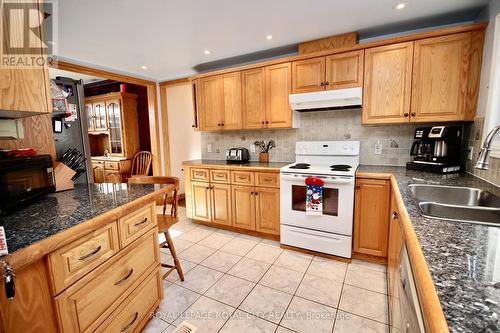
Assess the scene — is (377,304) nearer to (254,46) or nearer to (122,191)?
(122,191)

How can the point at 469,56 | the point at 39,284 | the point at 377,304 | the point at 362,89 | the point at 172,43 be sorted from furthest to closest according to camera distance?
the point at 172,43, the point at 362,89, the point at 469,56, the point at 377,304, the point at 39,284

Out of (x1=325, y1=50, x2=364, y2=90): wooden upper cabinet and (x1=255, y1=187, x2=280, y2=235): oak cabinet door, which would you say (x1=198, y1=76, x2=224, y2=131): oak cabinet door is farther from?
(x1=325, y1=50, x2=364, y2=90): wooden upper cabinet

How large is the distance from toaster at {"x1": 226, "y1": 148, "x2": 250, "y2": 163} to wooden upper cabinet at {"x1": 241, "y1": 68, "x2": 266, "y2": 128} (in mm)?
368

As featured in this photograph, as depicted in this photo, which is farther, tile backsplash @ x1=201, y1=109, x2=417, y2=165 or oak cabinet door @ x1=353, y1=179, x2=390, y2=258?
tile backsplash @ x1=201, y1=109, x2=417, y2=165

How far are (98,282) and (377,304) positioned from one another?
1.86 meters

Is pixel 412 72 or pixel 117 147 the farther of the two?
pixel 117 147

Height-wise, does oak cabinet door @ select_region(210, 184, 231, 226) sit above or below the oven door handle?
below

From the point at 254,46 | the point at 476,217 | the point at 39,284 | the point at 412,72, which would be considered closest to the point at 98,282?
the point at 39,284

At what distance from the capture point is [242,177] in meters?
2.77

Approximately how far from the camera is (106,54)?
9.38ft

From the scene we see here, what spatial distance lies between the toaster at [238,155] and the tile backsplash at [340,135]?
0.17 metres

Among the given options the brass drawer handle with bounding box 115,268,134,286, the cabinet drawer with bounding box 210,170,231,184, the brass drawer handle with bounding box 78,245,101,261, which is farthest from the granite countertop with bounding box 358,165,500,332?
the cabinet drawer with bounding box 210,170,231,184

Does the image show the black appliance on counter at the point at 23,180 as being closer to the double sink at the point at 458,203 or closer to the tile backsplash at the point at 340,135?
the double sink at the point at 458,203

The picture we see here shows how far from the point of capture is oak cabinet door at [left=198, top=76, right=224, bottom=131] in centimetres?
313
